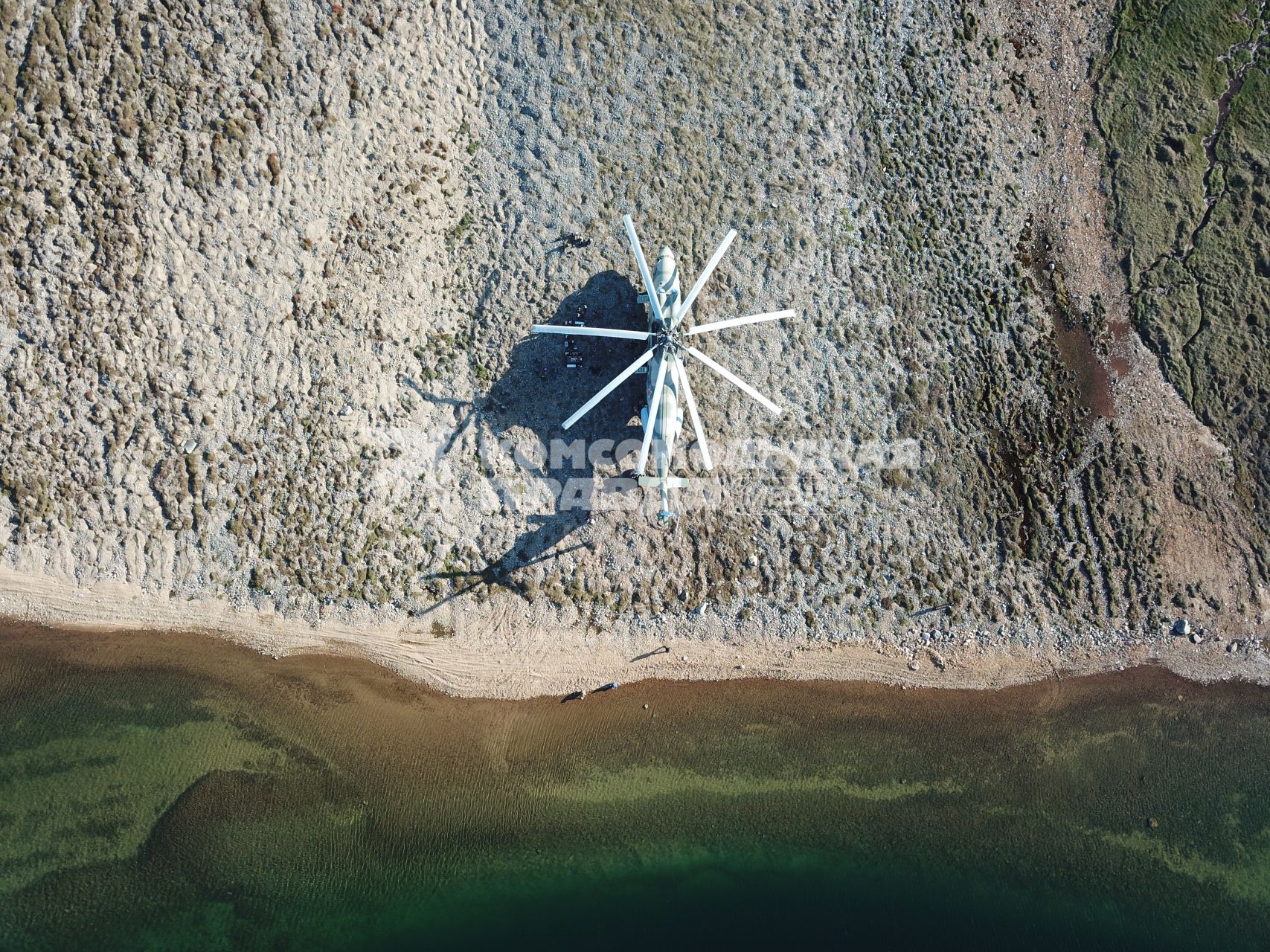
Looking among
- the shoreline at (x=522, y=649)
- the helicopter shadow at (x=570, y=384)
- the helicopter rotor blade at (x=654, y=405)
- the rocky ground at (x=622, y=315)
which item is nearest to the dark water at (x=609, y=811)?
the shoreline at (x=522, y=649)

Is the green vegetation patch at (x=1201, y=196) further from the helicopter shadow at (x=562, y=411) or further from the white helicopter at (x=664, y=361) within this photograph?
the helicopter shadow at (x=562, y=411)

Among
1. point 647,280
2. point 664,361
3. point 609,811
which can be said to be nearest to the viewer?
point 647,280

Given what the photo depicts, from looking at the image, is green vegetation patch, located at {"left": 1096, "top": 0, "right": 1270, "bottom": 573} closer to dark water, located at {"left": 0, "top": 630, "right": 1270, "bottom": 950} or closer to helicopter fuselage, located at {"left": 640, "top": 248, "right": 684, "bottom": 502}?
A: dark water, located at {"left": 0, "top": 630, "right": 1270, "bottom": 950}

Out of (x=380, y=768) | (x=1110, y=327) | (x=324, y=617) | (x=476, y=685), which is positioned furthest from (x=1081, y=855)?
(x=324, y=617)

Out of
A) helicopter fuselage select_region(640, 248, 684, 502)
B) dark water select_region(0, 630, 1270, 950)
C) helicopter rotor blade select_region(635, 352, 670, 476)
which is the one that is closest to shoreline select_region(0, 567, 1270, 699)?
dark water select_region(0, 630, 1270, 950)

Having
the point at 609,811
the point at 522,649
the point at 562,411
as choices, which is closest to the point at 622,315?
the point at 562,411

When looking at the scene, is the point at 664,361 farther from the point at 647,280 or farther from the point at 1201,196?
the point at 1201,196

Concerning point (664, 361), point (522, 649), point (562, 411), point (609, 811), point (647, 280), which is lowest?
point (609, 811)
